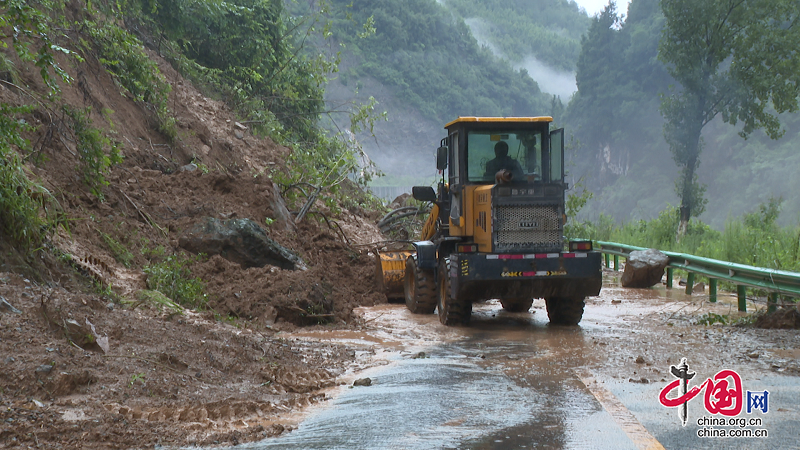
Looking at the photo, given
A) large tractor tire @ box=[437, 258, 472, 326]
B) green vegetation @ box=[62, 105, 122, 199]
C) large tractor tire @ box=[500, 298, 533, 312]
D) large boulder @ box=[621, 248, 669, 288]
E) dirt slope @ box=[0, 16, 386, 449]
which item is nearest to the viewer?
dirt slope @ box=[0, 16, 386, 449]

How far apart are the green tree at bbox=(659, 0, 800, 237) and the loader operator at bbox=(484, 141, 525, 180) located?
19.2 m

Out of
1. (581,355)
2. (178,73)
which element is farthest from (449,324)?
(178,73)

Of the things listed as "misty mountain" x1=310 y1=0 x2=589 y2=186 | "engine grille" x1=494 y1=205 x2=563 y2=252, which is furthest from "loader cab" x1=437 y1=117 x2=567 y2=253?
"misty mountain" x1=310 y1=0 x2=589 y2=186

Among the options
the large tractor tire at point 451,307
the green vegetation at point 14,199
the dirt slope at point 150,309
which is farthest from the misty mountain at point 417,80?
the green vegetation at point 14,199

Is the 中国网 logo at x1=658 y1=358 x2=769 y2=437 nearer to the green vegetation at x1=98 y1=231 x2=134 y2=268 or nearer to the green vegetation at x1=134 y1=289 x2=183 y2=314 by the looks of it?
the green vegetation at x1=134 y1=289 x2=183 y2=314

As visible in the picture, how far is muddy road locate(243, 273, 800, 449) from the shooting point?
5.10 m

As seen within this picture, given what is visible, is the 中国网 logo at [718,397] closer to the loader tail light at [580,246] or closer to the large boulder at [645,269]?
the loader tail light at [580,246]

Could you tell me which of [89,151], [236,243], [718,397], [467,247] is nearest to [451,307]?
[467,247]

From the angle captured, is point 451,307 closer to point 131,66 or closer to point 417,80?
point 131,66

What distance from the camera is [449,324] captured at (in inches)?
438

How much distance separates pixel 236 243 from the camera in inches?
489

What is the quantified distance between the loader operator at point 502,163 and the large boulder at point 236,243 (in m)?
3.90

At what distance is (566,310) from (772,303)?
276 centimetres

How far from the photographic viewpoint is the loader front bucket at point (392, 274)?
1404cm
